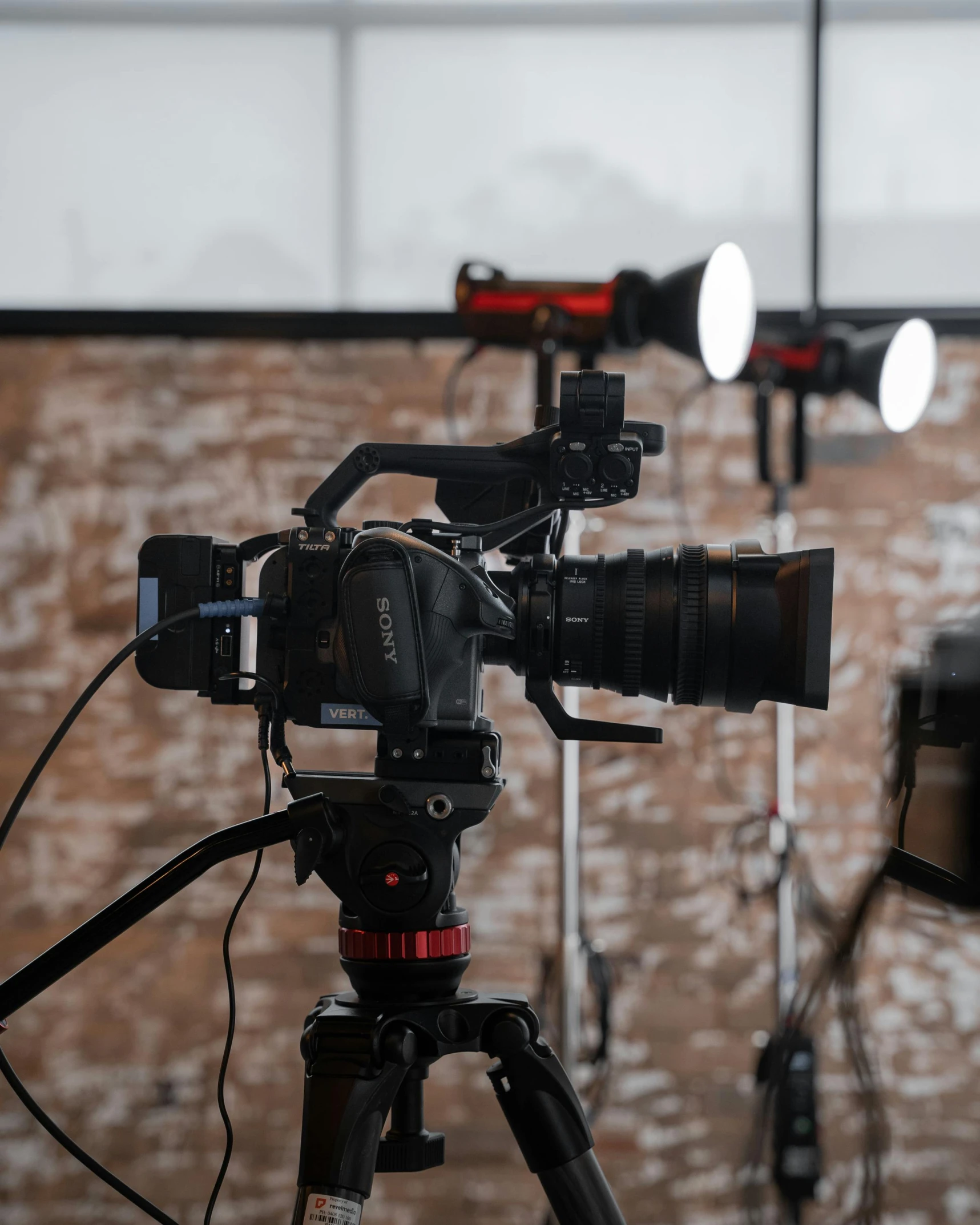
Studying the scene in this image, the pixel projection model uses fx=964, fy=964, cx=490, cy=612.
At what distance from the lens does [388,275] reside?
1851 millimetres

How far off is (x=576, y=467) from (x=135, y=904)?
506 millimetres

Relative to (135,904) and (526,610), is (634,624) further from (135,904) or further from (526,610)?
(135,904)

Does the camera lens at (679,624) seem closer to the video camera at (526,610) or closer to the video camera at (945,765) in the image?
the video camera at (526,610)

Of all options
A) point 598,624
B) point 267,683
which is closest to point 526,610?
point 598,624

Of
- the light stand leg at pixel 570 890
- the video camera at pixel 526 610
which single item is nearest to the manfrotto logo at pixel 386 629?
the video camera at pixel 526 610

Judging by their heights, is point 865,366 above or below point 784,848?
above

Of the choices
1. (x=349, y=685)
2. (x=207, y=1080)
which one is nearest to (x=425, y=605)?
(x=349, y=685)

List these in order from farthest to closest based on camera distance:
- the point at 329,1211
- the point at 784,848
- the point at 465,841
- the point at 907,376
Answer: the point at 465,841 < the point at 784,848 < the point at 907,376 < the point at 329,1211

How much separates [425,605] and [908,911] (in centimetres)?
132

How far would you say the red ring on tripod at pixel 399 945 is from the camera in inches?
31.9

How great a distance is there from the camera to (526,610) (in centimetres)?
86

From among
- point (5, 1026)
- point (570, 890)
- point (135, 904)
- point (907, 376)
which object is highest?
point (907, 376)

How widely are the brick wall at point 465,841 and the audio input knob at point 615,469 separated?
0.94 m

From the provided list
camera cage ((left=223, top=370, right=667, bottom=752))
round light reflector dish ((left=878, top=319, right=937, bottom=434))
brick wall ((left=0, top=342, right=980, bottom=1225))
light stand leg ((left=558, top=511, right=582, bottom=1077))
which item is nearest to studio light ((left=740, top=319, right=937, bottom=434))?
round light reflector dish ((left=878, top=319, right=937, bottom=434))
